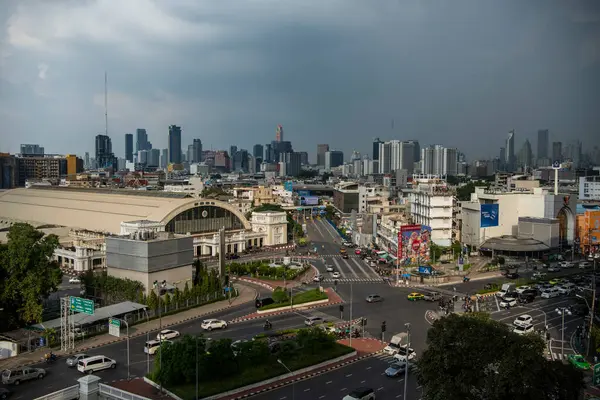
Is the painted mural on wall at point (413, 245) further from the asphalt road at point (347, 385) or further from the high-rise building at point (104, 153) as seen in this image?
the high-rise building at point (104, 153)

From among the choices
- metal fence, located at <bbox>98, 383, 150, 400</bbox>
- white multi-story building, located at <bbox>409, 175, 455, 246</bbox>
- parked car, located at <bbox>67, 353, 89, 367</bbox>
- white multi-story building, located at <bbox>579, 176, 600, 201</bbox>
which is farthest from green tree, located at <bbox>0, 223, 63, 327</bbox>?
white multi-story building, located at <bbox>579, 176, 600, 201</bbox>

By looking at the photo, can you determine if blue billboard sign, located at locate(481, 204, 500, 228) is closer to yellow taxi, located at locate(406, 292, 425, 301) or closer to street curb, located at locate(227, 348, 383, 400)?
yellow taxi, located at locate(406, 292, 425, 301)

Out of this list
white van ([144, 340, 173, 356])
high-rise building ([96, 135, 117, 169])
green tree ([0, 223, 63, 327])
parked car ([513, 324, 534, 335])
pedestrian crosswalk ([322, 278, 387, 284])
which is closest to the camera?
white van ([144, 340, 173, 356])

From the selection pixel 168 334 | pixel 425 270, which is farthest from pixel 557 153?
pixel 168 334

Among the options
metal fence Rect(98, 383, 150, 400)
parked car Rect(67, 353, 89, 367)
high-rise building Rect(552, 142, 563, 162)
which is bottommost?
parked car Rect(67, 353, 89, 367)

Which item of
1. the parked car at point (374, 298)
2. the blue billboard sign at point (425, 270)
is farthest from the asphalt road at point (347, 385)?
the blue billboard sign at point (425, 270)

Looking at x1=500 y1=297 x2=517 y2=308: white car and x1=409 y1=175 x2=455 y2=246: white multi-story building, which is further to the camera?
x1=409 y1=175 x2=455 y2=246: white multi-story building
